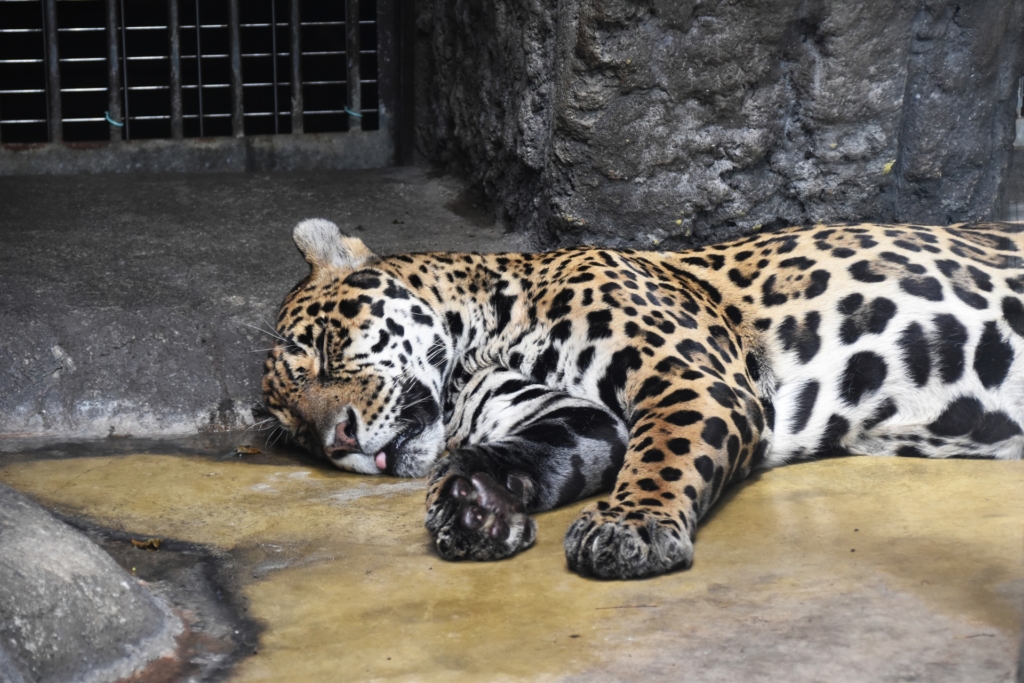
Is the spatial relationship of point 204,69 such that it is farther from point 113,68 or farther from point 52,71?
point 52,71

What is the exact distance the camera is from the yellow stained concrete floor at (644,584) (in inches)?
138

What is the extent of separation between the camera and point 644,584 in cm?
412

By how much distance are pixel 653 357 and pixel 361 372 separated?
138 cm

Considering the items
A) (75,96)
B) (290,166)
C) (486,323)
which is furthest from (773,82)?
(75,96)

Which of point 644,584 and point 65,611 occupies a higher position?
point 65,611

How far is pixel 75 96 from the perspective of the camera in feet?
30.7

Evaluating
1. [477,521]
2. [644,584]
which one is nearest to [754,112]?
[477,521]

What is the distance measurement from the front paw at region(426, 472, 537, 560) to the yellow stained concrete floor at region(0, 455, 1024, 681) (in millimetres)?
68

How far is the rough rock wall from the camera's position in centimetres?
665

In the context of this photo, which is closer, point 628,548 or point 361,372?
point 628,548

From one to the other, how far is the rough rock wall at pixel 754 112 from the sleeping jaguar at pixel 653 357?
98cm

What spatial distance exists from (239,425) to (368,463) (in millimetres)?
1133

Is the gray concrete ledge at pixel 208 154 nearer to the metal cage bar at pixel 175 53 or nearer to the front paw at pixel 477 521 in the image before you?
the metal cage bar at pixel 175 53

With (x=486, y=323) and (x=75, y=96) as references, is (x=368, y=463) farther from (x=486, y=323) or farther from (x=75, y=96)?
(x=75, y=96)
